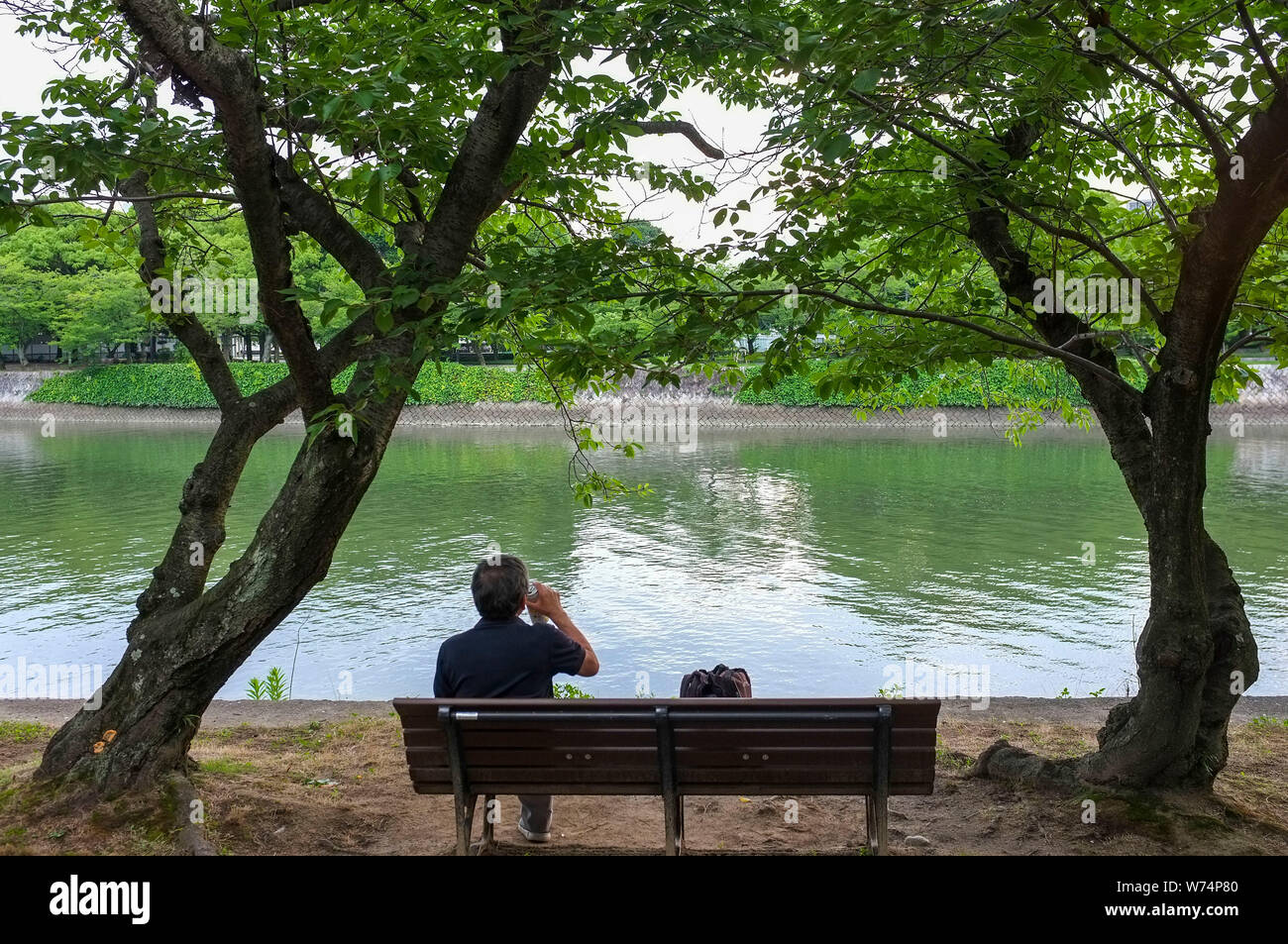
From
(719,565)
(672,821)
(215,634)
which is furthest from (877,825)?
(719,565)

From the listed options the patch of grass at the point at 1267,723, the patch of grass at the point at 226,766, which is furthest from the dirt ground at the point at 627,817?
the patch of grass at the point at 1267,723

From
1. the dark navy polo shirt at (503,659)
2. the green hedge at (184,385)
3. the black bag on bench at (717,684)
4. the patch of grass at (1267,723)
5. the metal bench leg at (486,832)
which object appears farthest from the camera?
the green hedge at (184,385)

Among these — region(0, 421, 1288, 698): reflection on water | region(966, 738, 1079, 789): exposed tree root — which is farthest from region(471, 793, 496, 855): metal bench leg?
region(0, 421, 1288, 698): reflection on water

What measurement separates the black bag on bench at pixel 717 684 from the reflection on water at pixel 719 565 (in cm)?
454

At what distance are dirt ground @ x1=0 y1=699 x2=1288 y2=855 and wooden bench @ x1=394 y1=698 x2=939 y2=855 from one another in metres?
0.52

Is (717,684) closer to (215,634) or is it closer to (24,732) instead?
(215,634)

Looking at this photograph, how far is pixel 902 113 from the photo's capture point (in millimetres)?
4719

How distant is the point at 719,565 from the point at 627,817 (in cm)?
1083

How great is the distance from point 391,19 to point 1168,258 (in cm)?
441

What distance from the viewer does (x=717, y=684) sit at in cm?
539

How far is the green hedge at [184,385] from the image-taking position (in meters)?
49.7

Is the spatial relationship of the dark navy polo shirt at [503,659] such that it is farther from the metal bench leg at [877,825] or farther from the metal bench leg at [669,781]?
the metal bench leg at [877,825]

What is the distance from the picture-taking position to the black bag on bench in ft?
17.7

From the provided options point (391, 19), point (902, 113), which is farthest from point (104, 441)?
point (902, 113)
